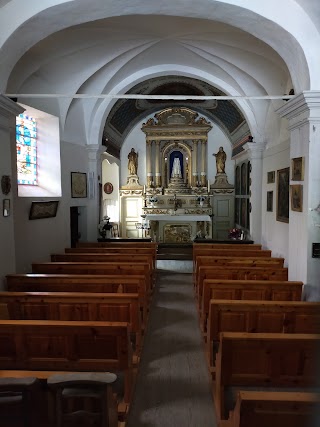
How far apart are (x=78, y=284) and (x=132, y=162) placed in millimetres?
9842

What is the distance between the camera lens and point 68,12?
454cm

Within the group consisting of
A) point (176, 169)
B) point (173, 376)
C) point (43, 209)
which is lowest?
point (173, 376)

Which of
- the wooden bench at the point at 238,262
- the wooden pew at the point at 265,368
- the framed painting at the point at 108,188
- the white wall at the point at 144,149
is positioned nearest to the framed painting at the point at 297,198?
the wooden bench at the point at 238,262

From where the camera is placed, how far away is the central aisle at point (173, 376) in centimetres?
304

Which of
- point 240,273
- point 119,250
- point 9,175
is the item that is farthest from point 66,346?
point 119,250

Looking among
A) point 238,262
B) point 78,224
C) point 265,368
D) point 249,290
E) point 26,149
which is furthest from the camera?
point 78,224

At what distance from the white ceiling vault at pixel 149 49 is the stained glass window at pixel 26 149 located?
23.1 inches

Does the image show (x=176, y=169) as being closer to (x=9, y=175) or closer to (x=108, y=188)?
(x=108, y=188)

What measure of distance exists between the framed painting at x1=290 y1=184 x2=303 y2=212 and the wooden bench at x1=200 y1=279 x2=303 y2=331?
116 centimetres

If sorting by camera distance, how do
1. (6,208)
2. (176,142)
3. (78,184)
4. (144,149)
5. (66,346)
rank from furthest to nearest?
(144,149)
(176,142)
(78,184)
(6,208)
(66,346)

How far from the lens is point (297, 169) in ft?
16.6

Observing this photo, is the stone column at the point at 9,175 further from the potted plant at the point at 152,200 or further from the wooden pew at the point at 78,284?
the potted plant at the point at 152,200

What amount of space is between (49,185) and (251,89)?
Answer: 5477mm

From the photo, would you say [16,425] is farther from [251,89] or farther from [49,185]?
[251,89]
